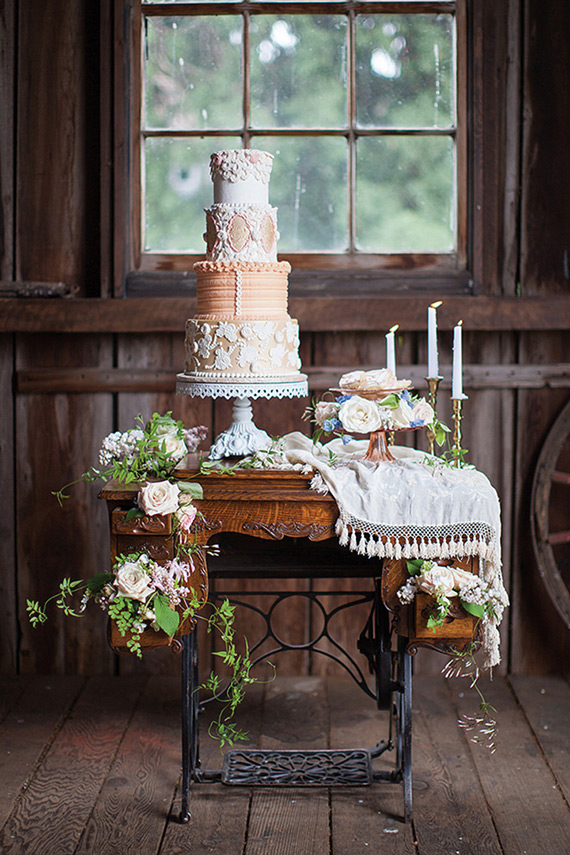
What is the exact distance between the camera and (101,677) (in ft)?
11.6

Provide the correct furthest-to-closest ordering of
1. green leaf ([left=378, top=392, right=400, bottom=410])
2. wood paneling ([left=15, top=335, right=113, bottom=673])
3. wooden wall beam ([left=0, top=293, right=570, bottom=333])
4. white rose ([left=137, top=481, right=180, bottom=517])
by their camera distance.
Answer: wood paneling ([left=15, top=335, right=113, bottom=673]) → wooden wall beam ([left=0, top=293, right=570, bottom=333]) → green leaf ([left=378, top=392, right=400, bottom=410]) → white rose ([left=137, top=481, right=180, bottom=517])

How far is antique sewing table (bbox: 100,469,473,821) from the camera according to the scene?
2.36 metres

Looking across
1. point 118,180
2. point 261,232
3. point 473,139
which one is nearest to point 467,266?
point 473,139

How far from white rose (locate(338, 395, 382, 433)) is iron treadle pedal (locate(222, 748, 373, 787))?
3.42ft

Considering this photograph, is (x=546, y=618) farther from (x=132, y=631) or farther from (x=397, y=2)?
(x=397, y=2)

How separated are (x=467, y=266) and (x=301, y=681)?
170 centimetres

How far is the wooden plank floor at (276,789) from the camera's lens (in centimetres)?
239

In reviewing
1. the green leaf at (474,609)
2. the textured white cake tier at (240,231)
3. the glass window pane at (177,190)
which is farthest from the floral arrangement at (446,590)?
the glass window pane at (177,190)

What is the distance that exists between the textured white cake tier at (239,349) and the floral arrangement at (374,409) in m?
0.20

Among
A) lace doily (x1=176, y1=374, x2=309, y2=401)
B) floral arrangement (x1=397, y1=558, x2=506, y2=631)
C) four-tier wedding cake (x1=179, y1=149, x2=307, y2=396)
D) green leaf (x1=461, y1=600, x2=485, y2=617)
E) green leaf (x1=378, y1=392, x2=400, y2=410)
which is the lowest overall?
green leaf (x1=461, y1=600, x2=485, y2=617)

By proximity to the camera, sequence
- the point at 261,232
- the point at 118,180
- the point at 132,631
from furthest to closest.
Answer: the point at 118,180 → the point at 261,232 → the point at 132,631

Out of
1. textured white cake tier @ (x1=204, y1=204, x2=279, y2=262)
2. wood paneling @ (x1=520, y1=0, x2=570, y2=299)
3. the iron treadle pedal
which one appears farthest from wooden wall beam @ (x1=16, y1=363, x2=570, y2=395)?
the iron treadle pedal

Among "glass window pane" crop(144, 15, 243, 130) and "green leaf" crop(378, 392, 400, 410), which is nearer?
"green leaf" crop(378, 392, 400, 410)

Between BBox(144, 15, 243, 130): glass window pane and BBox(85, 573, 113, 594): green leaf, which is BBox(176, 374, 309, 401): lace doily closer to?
BBox(85, 573, 113, 594): green leaf
